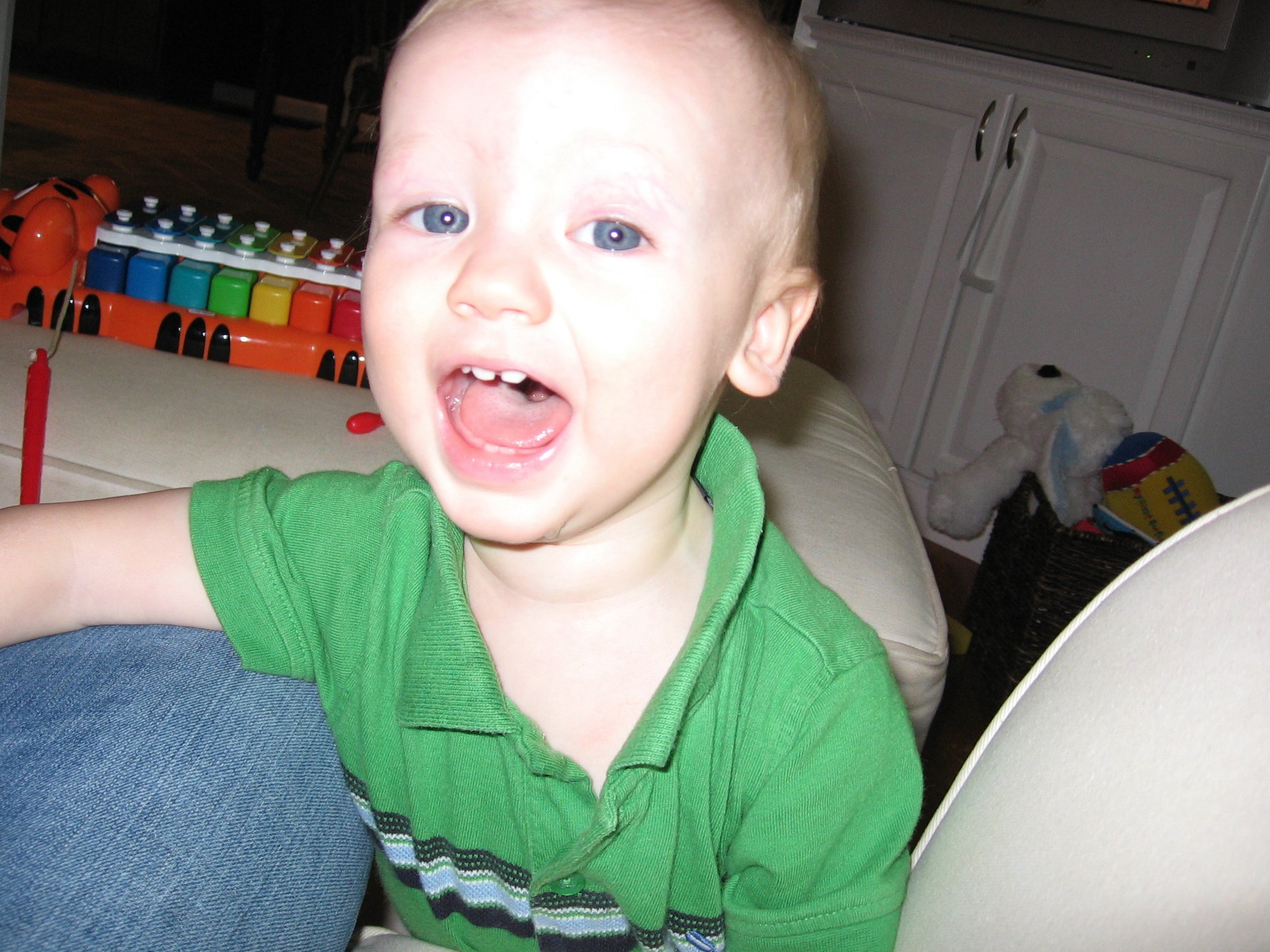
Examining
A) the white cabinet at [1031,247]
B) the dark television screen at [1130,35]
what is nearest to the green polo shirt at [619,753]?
the white cabinet at [1031,247]

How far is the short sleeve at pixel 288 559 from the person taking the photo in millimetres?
614

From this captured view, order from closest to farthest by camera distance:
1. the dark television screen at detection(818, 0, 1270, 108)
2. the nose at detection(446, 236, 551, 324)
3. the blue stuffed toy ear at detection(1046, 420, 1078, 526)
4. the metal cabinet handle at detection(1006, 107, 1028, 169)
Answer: the nose at detection(446, 236, 551, 324)
the blue stuffed toy ear at detection(1046, 420, 1078, 526)
the dark television screen at detection(818, 0, 1270, 108)
the metal cabinet handle at detection(1006, 107, 1028, 169)

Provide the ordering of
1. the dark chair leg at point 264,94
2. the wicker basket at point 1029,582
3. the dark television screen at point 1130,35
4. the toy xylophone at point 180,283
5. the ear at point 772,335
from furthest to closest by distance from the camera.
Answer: the dark chair leg at point 264,94 < the dark television screen at point 1130,35 < the wicker basket at point 1029,582 < the toy xylophone at point 180,283 < the ear at point 772,335

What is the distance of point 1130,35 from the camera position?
192cm

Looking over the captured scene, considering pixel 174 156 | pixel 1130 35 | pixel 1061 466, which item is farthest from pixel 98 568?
pixel 174 156

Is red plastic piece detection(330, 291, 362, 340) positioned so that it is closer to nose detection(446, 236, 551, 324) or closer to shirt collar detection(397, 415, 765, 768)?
shirt collar detection(397, 415, 765, 768)

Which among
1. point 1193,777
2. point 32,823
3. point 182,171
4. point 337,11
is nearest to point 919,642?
point 1193,777

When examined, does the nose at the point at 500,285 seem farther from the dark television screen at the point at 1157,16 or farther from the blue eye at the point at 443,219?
the dark television screen at the point at 1157,16

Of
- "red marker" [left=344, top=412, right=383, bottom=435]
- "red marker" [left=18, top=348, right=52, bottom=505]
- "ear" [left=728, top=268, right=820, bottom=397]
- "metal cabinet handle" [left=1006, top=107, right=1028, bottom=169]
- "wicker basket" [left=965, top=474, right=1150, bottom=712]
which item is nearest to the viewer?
"ear" [left=728, top=268, right=820, bottom=397]

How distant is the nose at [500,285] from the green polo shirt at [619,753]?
0.19m

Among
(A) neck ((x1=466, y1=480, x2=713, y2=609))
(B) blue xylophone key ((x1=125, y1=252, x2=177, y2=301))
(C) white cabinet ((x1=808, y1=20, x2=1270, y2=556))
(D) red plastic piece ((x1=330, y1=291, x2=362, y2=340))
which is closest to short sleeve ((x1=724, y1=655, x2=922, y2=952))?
(A) neck ((x1=466, y1=480, x2=713, y2=609))

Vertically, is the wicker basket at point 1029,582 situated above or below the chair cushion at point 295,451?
below

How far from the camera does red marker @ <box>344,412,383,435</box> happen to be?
103 cm

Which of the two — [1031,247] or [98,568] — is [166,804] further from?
[1031,247]
